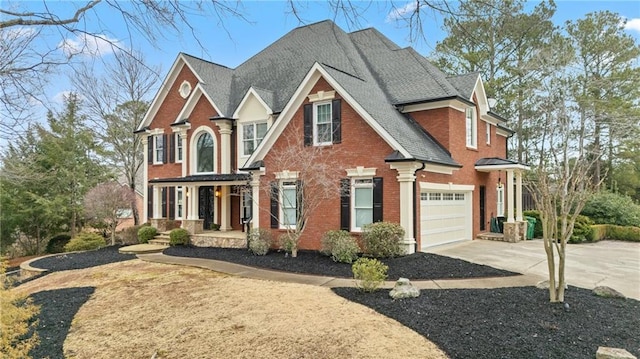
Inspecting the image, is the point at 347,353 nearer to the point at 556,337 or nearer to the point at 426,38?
the point at 556,337

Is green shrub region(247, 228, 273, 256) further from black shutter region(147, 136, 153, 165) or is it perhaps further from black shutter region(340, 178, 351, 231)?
black shutter region(147, 136, 153, 165)

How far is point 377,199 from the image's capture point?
12.9 meters

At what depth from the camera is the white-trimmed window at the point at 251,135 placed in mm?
18125

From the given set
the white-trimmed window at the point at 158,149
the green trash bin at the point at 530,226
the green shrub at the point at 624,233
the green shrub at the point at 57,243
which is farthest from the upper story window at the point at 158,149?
the green shrub at the point at 624,233

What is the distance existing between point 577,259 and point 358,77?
34.5 feet

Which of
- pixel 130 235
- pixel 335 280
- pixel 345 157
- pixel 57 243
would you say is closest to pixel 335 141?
pixel 345 157

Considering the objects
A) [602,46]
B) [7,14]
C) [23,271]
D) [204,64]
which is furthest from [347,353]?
[602,46]

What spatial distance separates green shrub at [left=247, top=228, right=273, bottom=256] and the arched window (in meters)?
6.44

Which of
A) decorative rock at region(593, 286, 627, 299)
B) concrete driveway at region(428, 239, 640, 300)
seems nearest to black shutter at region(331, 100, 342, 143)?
concrete driveway at region(428, 239, 640, 300)

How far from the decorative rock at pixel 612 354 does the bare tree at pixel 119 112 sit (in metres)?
24.7

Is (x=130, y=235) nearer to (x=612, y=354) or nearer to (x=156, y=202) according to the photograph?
(x=156, y=202)

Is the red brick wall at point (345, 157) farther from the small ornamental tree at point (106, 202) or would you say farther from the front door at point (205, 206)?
the small ornamental tree at point (106, 202)

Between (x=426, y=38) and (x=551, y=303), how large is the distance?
6.00 metres

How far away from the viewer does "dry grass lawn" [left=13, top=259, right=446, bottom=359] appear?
18.5 ft
